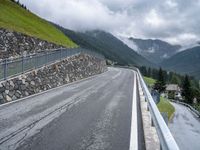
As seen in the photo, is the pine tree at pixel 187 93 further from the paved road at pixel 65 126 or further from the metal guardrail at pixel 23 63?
the paved road at pixel 65 126

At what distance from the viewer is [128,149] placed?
7.85 m

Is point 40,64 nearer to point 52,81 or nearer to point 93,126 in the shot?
point 52,81

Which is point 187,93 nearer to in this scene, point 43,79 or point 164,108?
point 164,108

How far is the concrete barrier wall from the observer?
57.8 feet

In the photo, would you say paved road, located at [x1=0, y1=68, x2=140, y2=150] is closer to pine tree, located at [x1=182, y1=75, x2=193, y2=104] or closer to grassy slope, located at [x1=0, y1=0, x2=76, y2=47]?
grassy slope, located at [x1=0, y1=0, x2=76, y2=47]

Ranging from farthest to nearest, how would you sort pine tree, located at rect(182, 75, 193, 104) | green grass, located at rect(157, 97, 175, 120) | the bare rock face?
1. pine tree, located at rect(182, 75, 193, 104)
2. green grass, located at rect(157, 97, 175, 120)
3. the bare rock face

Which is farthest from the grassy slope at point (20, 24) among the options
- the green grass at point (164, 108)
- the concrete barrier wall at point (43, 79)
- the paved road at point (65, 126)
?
the paved road at point (65, 126)

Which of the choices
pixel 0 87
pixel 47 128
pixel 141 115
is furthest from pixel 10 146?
pixel 0 87

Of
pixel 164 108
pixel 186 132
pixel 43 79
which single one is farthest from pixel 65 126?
pixel 164 108

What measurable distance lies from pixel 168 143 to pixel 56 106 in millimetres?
9529

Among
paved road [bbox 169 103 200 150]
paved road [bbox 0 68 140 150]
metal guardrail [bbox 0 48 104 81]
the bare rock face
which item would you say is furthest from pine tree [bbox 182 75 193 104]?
paved road [bbox 0 68 140 150]

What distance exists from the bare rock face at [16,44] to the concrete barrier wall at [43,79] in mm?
3883

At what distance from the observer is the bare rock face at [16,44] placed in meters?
30.1

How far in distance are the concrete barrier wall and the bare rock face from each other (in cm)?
388
